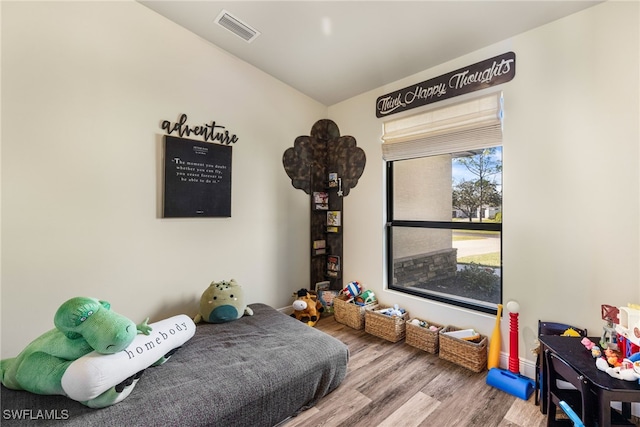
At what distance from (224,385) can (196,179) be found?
1.62 metres

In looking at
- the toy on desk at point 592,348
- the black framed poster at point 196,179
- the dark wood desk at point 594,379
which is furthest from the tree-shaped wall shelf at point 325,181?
the toy on desk at point 592,348

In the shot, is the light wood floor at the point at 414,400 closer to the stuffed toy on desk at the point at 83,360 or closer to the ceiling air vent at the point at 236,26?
the stuffed toy on desk at the point at 83,360

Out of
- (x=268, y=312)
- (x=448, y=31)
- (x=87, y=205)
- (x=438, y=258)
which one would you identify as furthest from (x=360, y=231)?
(x=87, y=205)

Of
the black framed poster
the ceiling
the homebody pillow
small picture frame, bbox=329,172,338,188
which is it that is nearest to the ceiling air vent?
the ceiling

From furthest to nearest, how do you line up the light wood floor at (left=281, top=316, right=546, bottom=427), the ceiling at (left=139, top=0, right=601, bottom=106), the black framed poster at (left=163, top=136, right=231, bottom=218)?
the black framed poster at (left=163, top=136, right=231, bottom=218), the ceiling at (left=139, top=0, right=601, bottom=106), the light wood floor at (left=281, top=316, right=546, bottom=427)

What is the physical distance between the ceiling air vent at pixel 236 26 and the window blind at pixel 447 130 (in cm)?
149

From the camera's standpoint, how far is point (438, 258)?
262 centimetres

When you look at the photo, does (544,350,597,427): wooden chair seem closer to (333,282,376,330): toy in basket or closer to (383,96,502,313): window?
(383,96,502,313): window

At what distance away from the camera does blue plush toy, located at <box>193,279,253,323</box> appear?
88.4 inches

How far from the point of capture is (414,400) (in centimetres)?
176

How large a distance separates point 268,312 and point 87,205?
5.27 feet

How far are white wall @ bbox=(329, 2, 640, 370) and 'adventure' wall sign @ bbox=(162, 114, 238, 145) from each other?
2.20 metres

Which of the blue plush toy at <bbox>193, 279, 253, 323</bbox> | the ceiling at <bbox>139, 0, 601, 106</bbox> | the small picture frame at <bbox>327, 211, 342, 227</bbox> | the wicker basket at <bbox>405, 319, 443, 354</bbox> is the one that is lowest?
the wicker basket at <bbox>405, 319, 443, 354</bbox>

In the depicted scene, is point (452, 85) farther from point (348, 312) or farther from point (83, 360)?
point (83, 360)
